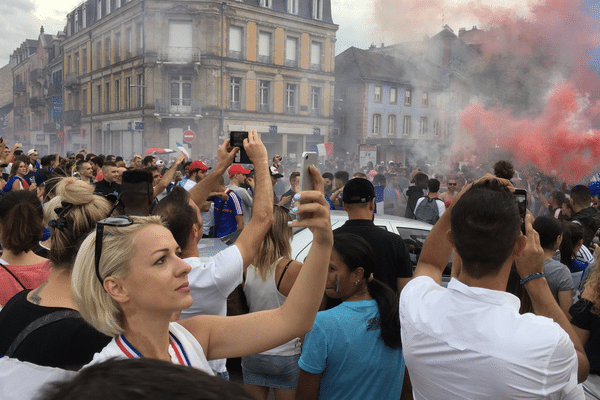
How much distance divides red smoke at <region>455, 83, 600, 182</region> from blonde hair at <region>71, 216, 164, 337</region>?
1624 cm

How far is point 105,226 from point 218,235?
472 centimetres

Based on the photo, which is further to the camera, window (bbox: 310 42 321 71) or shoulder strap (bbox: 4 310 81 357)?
window (bbox: 310 42 321 71)

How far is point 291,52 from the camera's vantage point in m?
28.2

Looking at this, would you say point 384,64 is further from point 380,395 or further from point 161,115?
point 380,395

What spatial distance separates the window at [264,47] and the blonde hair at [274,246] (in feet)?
83.2

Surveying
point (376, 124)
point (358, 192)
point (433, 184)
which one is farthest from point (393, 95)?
point (358, 192)

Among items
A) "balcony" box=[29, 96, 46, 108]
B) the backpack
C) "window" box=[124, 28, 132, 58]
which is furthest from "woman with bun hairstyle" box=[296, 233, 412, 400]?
"balcony" box=[29, 96, 46, 108]

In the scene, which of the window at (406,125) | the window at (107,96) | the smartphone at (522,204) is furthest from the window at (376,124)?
the smartphone at (522,204)

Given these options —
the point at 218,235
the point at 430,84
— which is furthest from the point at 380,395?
the point at 430,84

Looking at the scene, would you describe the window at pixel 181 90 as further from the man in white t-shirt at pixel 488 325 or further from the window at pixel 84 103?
the man in white t-shirt at pixel 488 325

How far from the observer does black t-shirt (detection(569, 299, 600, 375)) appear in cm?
222

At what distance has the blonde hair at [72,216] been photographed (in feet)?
6.84

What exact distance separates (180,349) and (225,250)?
643 millimetres

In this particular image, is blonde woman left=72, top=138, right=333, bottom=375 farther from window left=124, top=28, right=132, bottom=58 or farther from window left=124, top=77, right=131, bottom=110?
window left=124, top=77, right=131, bottom=110
